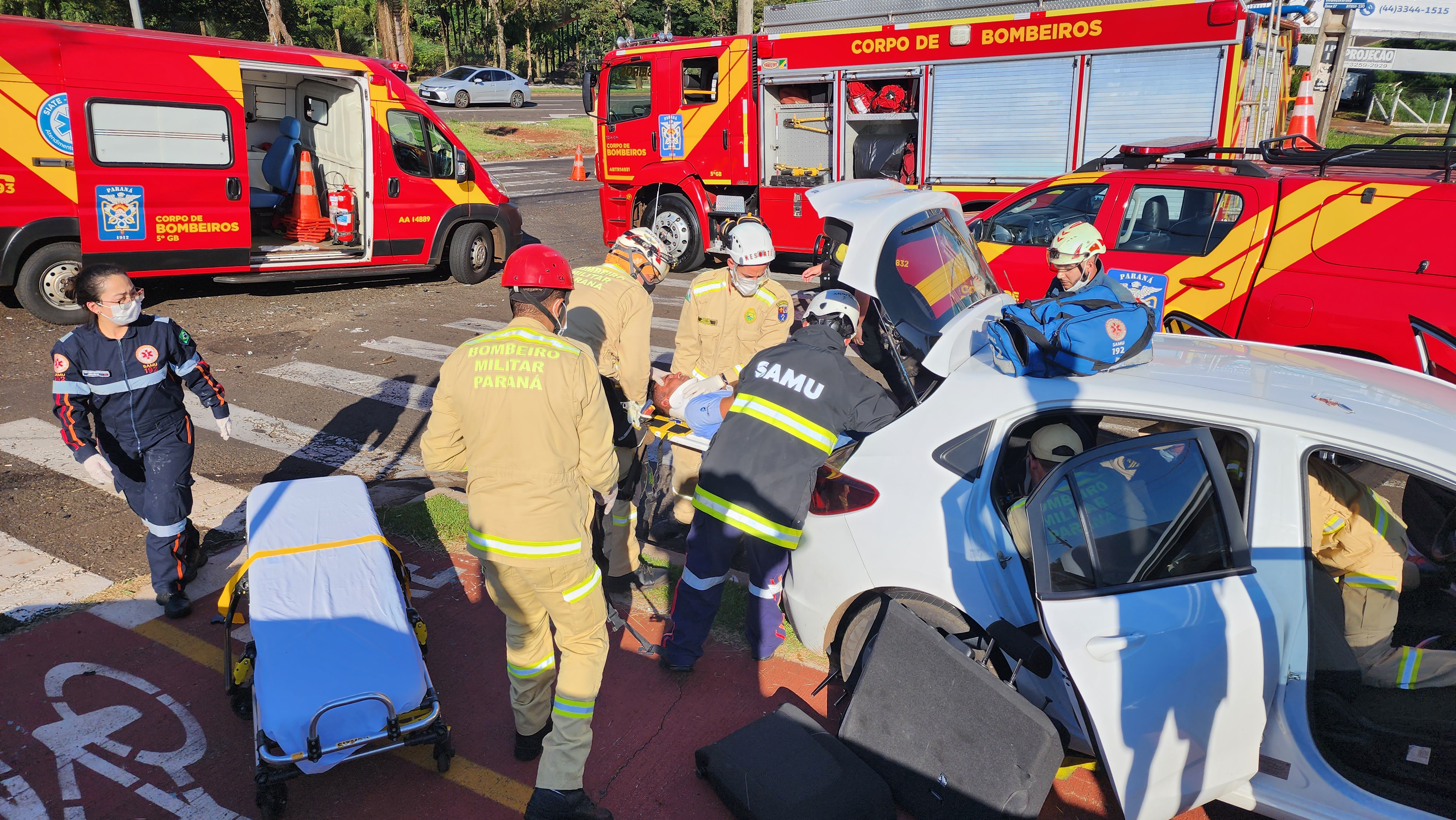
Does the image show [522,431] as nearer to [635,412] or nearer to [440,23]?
[635,412]

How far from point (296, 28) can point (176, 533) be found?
42.5 metres

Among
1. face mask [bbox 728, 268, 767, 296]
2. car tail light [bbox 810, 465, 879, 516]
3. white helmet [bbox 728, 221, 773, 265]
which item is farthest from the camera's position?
face mask [bbox 728, 268, 767, 296]

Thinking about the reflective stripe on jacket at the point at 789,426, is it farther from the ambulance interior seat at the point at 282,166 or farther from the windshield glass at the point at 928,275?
the ambulance interior seat at the point at 282,166

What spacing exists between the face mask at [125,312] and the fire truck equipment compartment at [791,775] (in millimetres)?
3268

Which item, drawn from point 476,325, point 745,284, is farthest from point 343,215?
point 745,284

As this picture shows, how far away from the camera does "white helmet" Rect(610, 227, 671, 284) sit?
5352 millimetres

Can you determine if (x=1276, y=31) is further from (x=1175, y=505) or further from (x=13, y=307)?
(x=13, y=307)

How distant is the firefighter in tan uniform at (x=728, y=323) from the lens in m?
5.04

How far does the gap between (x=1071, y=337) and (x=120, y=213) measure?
978cm

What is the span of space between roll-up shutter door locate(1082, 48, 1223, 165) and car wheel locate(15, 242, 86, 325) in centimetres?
1071

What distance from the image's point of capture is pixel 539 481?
3176 mm

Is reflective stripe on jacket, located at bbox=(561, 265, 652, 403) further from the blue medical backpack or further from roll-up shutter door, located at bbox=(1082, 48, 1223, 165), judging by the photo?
roll-up shutter door, located at bbox=(1082, 48, 1223, 165)

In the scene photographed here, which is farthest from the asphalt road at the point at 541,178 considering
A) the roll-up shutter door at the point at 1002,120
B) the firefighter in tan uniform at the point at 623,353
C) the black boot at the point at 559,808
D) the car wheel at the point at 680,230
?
the black boot at the point at 559,808

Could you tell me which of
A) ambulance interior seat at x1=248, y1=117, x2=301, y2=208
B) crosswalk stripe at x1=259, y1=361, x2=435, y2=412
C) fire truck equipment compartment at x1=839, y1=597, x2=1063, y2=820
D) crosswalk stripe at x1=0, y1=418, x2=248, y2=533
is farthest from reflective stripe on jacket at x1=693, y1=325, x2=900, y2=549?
ambulance interior seat at x1=248, y1=117, x2=301, y2=208
